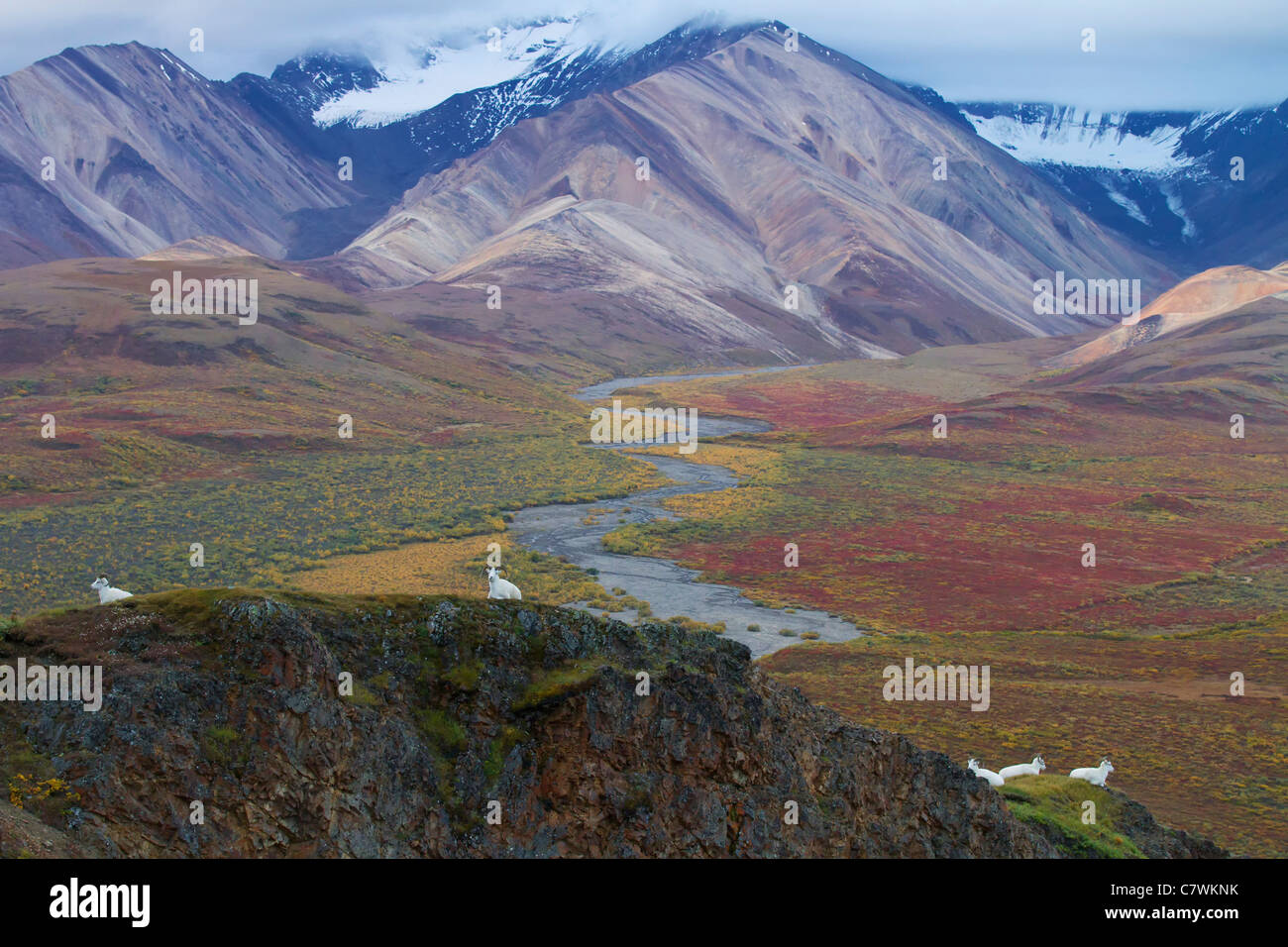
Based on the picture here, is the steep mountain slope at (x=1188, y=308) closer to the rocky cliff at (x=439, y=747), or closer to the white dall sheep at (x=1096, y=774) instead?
the white dall sheep at (x=1096, y=774)

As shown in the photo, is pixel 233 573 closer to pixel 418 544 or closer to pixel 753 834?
pixel 418 544

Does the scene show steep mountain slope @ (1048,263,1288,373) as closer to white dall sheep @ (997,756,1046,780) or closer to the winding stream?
the winding stream

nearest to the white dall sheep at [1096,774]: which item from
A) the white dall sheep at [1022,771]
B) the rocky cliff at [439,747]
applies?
the white dall sheep at [1022,771]

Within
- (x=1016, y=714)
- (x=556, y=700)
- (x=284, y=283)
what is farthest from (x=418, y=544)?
(x=284, y=283)

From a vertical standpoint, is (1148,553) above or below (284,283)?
below

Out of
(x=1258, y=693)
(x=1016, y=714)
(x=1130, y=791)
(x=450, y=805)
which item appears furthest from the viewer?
(x=1258, y=693)

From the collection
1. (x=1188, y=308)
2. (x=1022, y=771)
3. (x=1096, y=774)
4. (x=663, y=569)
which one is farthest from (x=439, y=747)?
(x=1188, y=308)

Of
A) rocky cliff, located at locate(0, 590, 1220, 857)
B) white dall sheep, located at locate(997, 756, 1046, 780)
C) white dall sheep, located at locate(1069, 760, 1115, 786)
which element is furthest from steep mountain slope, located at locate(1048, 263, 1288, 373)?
rocky cliff, located at locate(0, 590, 1220, 857)

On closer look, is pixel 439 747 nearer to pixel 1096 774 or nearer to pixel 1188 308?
pixel 1096 774
